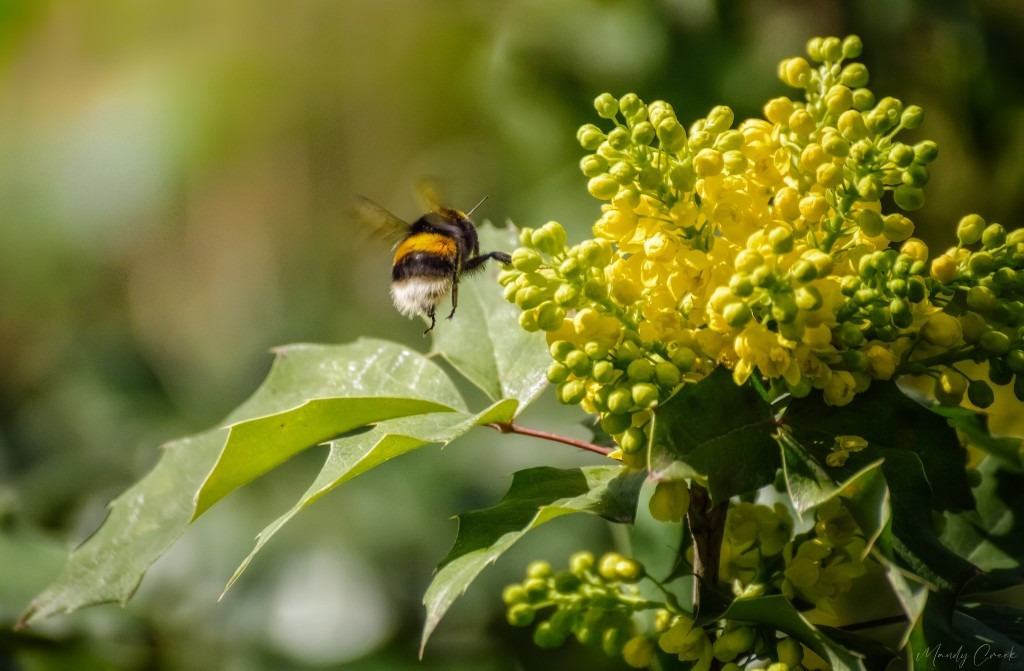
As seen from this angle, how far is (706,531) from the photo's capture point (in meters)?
1.05

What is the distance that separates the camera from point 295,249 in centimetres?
502

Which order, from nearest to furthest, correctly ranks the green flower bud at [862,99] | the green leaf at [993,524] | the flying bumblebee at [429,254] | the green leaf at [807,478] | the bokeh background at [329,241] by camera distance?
1. the green leaf at [807,478]
2. the green flower bud at [862,99]
3. the green leaf at [993,524]
4. the flying bumblebee at [429,254]
5. the bokeh background at [329,241]

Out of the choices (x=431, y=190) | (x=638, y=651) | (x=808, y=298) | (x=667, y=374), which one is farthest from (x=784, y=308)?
(x=431, y=190)

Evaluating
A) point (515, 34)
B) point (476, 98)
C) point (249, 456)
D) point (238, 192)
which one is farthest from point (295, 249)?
point (249, 456)

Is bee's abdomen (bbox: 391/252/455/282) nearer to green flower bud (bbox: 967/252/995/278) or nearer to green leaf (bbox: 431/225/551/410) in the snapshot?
green leaf (bbox: 431/225/551/410)

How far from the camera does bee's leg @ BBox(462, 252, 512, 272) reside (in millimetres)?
1314

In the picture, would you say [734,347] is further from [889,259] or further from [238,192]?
[238,192]

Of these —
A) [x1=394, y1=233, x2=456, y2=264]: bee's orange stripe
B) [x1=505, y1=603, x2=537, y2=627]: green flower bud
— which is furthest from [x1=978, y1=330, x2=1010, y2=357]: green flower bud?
[x1=394, y1=233, x2=456, y2=264]: bee's orange stripe

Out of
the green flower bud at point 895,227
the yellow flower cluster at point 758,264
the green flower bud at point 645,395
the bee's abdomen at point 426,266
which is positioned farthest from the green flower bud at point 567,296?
the bee's abdomen at point 426,266

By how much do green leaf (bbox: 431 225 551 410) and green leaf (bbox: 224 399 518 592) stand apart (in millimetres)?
109

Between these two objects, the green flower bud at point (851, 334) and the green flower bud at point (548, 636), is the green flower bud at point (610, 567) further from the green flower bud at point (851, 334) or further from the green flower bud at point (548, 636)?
the green flower bud at point (851, 334)

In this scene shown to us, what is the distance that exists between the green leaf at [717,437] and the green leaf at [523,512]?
0.10 meters

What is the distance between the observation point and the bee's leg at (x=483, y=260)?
1.31 meters

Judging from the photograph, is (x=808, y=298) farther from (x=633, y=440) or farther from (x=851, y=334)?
(x=633, y=440)
